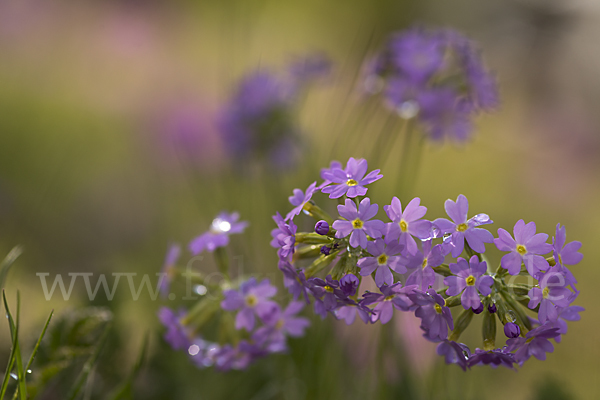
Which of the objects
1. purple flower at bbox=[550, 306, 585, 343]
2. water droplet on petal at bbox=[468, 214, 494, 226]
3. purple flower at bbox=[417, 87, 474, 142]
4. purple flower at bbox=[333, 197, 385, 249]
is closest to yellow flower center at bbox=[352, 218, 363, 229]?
purple flower at bbox=[333, 197, 385, 249]

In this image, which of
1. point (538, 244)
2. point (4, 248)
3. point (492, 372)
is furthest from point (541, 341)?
point (4, 248)

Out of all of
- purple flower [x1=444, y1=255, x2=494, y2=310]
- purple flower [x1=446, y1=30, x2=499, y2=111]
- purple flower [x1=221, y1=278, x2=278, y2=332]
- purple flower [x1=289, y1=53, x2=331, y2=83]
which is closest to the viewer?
purple flower [x1=444, y1=255, x2=494, y2=310]

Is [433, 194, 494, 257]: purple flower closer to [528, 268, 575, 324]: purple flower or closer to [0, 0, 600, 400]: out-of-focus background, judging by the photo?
[528, 268, 575, 324]: purple flower

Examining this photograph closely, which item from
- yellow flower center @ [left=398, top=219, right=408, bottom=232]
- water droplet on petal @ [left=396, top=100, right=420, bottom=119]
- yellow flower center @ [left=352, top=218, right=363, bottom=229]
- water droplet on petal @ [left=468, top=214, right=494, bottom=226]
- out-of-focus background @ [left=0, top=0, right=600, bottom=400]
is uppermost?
water droplet on petal @ [left=396, top=100, right=420, bottom=119]

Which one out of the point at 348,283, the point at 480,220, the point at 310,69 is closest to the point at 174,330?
the point at 348,283

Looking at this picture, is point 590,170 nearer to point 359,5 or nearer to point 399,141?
point 399,141

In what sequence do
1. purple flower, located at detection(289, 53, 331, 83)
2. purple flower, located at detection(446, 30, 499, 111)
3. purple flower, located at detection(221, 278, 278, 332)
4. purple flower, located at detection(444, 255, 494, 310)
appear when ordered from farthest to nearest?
purple flower, located at detection(289, 53, 331, 83) → purple flower, located at detection(446, 30, 499, 111) → purple flower, located at detection(221, 278, 278, 332) → purple flower, located at detection(444, 255, 494, 310)

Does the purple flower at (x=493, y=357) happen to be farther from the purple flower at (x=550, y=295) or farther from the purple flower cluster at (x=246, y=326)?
the purple flower cluster at (x=246, y=326)
